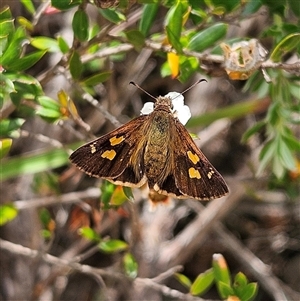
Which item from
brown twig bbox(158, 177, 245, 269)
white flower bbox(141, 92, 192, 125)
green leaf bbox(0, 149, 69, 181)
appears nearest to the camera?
white flower bbox(141, 92, 192, 125)

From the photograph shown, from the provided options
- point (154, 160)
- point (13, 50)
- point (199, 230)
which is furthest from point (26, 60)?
point (199, 230)

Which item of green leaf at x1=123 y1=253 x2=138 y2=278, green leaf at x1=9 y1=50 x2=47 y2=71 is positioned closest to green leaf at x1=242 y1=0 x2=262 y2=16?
green leaf at x1=9 y1=50 x2=47 y2=71

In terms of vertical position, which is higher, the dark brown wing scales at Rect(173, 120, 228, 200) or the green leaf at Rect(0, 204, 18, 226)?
the dark brown wing scales at Rect(173, 120, 228, 200)

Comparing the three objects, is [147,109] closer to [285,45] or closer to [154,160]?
[154,160]

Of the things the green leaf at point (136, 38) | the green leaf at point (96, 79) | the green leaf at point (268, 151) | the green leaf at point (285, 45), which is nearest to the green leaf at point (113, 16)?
the green leaf at point (136, 38)

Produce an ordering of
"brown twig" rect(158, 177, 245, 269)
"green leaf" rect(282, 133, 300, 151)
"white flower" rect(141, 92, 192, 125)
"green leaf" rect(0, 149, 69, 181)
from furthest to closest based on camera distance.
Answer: "brown twig" rect(158, 177, 245, 269), "green leaf" rect(0, 149, 69, 181), "green leaf" rect(282, 133, 300, 151), "white flower" rect(141, 92, 192, 125)

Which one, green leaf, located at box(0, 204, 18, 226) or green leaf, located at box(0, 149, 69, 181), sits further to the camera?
green leaf, located at box(0, 149, 69, 181)

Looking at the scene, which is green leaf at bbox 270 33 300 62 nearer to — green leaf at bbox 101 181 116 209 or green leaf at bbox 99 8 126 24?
green leaf at bbox 99 8 126 24

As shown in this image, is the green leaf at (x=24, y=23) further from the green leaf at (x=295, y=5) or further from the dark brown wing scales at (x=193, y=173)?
the green leaf at (x=295, y=5)
